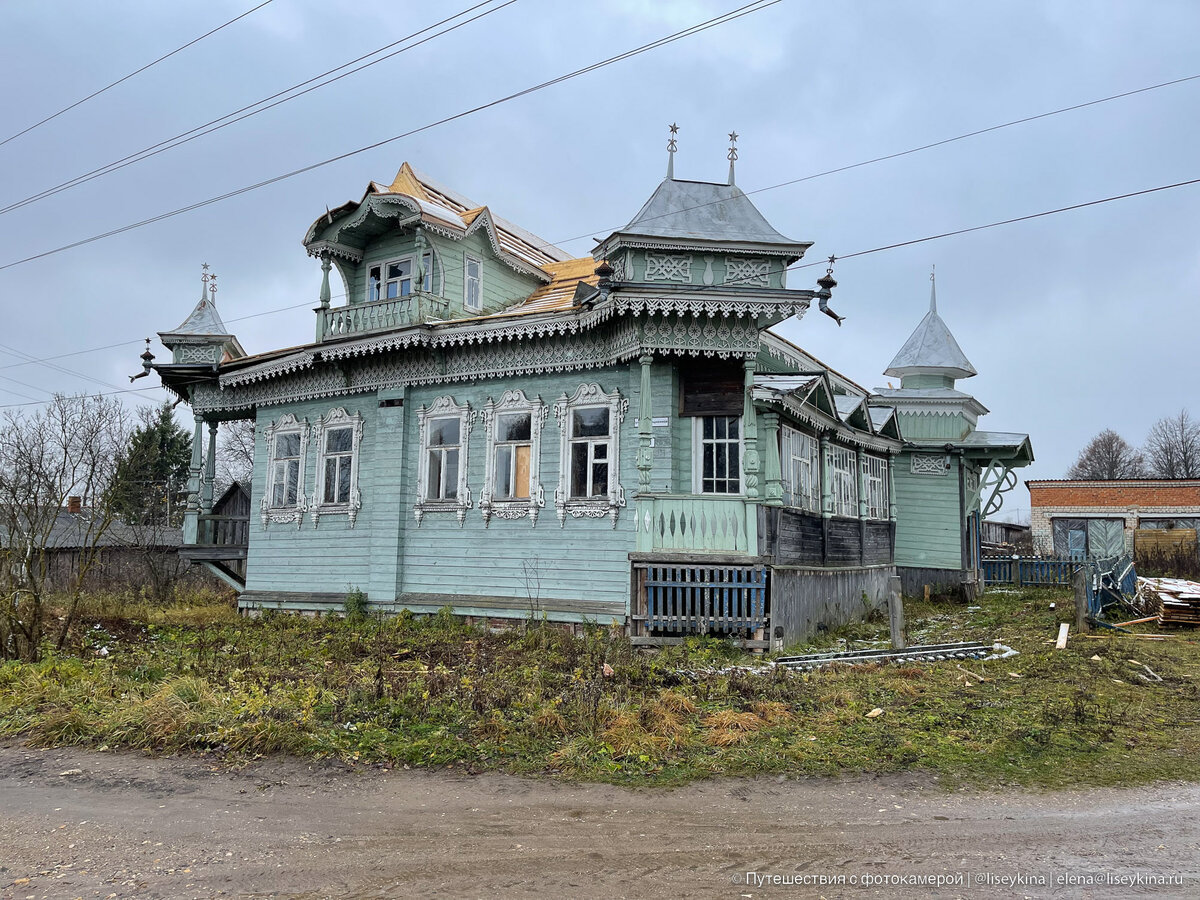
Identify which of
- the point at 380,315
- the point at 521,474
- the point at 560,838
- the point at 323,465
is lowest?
the point at 560,838

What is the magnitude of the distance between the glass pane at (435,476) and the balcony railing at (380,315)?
2.49 m

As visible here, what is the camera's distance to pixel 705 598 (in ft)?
43.4

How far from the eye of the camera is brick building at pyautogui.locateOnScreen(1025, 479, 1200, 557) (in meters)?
37.0

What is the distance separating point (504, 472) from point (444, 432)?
1.68 m

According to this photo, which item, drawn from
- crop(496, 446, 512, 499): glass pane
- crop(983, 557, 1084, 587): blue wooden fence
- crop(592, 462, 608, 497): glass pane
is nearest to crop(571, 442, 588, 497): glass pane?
crop(592, 462, 608, 497): glass pane

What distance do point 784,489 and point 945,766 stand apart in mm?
8378

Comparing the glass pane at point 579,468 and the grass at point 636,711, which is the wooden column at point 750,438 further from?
the glass pane at point 579,468

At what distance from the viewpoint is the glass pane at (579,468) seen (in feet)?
50.2

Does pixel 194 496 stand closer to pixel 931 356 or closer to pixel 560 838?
pixel 560 838

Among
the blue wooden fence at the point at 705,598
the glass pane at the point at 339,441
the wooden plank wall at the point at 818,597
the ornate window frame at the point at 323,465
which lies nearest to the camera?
the blue wooden fence at the point at 705,598

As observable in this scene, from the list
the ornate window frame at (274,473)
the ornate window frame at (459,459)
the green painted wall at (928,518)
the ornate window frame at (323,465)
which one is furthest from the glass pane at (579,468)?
the green painted wall at (928,518)

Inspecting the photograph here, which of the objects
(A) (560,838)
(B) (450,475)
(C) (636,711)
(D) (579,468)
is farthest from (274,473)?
(A) (560,838)

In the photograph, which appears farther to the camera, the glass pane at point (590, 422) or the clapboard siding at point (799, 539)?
the glass pane at point (590, 422)

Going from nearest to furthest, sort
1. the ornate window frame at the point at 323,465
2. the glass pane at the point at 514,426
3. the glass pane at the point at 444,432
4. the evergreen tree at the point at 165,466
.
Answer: the glass pane at the point at 514,426, the glass pane at the point at 444,432, the ornate window frame at the point at 323,465, the evergreen tree at the point at 165,466
